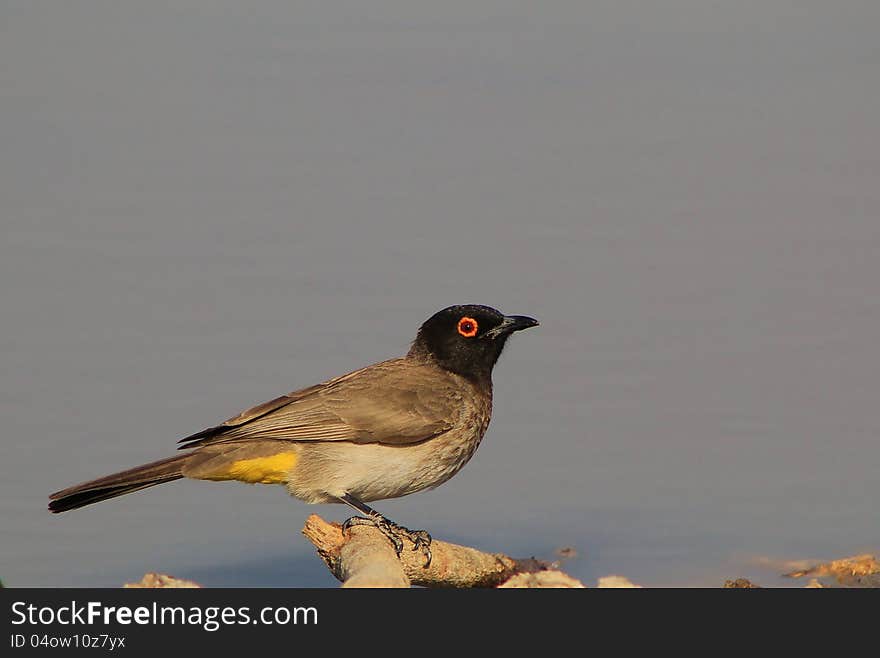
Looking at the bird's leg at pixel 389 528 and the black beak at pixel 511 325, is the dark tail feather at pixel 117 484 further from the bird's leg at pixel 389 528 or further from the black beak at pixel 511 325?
the black beak at pixel 511 325

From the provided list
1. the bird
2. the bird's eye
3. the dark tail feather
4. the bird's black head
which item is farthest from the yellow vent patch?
the bird's eye

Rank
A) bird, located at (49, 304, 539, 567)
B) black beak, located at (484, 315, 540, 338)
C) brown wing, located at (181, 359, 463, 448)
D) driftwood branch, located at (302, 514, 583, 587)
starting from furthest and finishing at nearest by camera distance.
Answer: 1. black beak, located at (484, 315, 540, 338)
2. brown wing, located at (181, 359, 463, 448)
3. bird, located at (49, 304, 539, 567)
4. driftwood branch, located at (302, 514, 583, 587)

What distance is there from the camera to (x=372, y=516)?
13.7 metres

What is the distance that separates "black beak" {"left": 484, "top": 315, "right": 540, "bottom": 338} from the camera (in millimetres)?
15008

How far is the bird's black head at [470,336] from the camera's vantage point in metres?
15.1

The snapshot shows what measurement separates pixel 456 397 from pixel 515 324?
0.98m

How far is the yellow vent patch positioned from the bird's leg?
572 mm

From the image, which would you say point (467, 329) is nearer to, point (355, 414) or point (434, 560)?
point (355, 414)

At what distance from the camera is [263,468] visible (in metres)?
13.8

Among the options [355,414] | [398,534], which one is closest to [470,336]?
[355,414]

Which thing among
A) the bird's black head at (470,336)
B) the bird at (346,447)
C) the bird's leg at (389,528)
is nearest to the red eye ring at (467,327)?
the bird's black head at (470,336)

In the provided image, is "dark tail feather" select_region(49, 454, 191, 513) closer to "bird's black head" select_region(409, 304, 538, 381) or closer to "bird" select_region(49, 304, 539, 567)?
"bird" select_region(49, 304, 539, 567)
